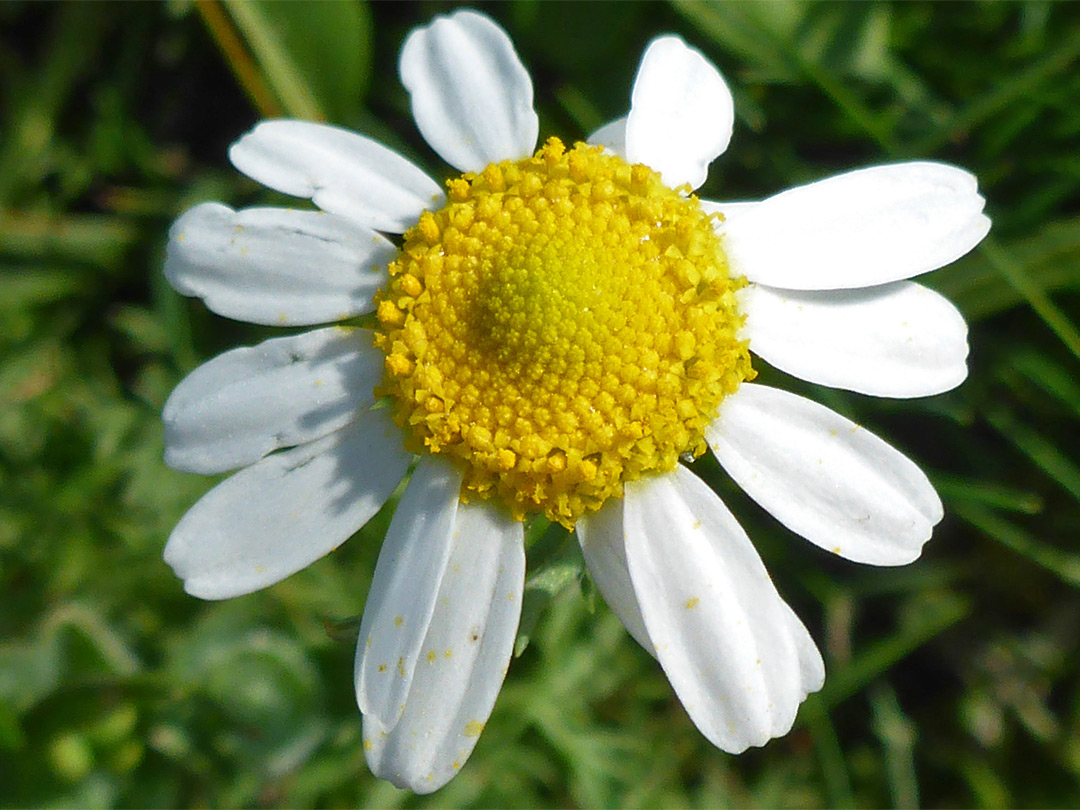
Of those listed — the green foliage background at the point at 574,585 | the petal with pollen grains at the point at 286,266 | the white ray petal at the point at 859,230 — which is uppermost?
the petal with pollen grains at the point at 286,266

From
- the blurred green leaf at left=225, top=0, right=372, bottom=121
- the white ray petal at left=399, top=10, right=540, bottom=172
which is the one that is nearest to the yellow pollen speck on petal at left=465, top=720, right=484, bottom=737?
the white ray petal at left=399, top=10, right=540, bottom=172

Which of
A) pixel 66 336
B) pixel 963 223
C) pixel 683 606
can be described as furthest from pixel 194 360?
pixel 963 223

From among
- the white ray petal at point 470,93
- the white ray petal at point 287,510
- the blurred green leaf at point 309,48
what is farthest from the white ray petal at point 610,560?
the blurred green leaf at point 309,48

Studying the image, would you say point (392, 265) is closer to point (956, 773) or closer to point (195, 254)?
point (195, 254)

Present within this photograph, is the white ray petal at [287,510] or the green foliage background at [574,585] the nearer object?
the white ray petal at [287,510]

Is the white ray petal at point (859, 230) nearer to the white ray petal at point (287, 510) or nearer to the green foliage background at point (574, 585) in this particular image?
the green foliage background at point (574, 585)

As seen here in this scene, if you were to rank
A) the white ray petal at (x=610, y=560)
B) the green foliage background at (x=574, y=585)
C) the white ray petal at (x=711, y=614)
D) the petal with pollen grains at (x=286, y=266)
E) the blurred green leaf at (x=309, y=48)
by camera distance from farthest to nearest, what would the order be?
the blurred green leaf at (x=309, y=48) → the green foliage background at (x=574, y=585) → the petal with pollen grains at (x=286, y=266) → the white ray petal at (x=610, y=560) → the white ray petal at (x=711, y=614)
